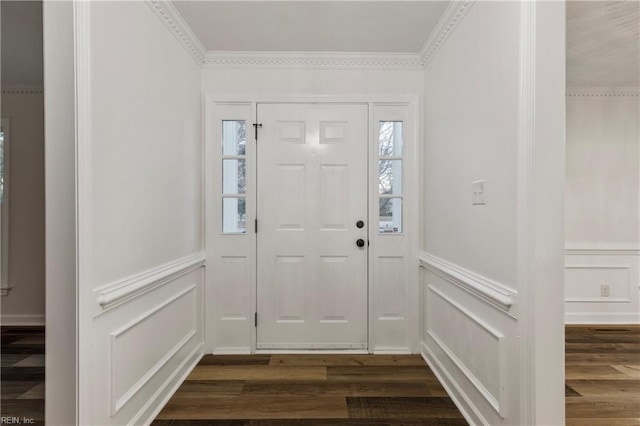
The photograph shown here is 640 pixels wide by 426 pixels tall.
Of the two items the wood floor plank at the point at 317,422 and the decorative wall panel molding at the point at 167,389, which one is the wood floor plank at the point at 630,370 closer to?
the wood floor plank at the point at 317,422

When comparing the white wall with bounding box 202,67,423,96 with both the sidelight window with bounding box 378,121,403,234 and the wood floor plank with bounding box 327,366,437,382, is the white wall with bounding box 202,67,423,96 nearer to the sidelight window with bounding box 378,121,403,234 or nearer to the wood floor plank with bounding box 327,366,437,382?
the sidelight window with bounding box 378,121,403,234

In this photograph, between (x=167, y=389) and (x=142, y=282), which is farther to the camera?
(x=167, y=389)

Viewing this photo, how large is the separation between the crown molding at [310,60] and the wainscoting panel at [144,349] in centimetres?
171

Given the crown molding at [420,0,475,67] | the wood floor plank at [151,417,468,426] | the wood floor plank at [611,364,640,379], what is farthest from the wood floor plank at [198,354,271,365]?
the crown molding at [420,0,475,67]

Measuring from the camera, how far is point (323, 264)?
284 centimetres

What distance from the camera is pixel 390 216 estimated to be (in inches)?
112

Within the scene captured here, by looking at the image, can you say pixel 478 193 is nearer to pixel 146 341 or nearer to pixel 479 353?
pixel 479 353

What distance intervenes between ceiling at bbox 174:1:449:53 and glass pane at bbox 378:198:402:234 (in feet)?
4.04

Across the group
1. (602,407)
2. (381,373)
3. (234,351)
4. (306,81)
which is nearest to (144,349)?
(234,351)

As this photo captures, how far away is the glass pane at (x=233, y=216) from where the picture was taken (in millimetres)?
2818

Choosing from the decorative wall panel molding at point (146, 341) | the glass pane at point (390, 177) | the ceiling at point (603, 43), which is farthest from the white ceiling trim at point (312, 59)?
the decorative wall panel molding at point (146, 341)

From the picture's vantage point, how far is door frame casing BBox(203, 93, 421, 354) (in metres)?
2.78

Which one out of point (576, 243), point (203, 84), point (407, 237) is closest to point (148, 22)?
point (203, 84)

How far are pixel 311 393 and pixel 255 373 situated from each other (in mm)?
495
